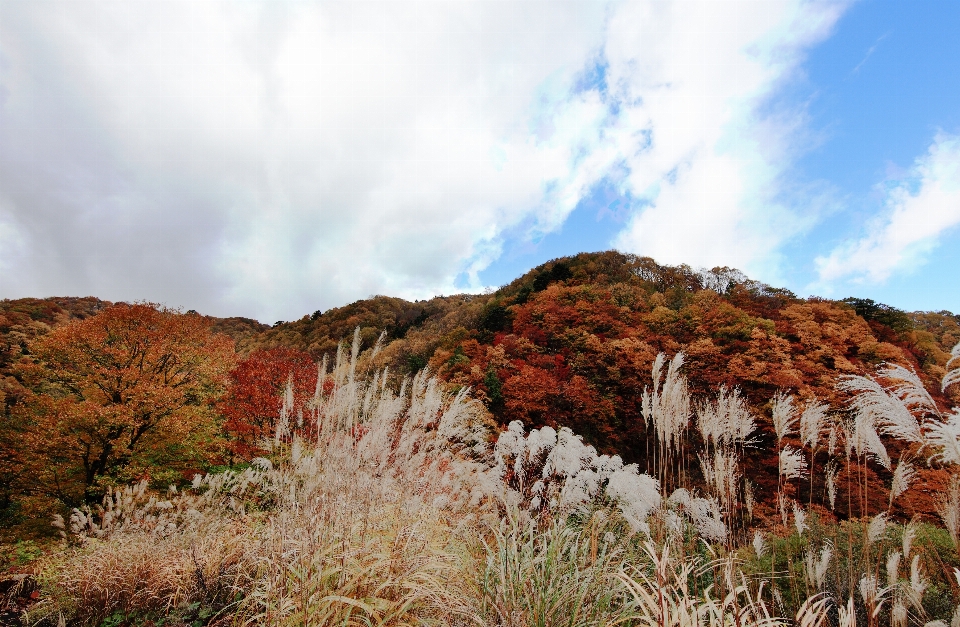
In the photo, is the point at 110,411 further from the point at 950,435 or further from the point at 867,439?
the point at 867,439

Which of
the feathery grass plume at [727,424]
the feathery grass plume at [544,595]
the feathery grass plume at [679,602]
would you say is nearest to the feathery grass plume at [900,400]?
the feathery grass plume at [679,602]

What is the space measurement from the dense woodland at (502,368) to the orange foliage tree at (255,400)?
5cm

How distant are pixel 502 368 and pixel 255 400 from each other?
27.8 ft

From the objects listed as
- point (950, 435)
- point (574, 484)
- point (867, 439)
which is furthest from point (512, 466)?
point (950, 435)

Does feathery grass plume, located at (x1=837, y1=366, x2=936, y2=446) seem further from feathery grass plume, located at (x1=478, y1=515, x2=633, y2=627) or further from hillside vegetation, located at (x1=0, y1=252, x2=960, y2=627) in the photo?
feathery grass plume, located at (x1=478, y1=515, x2=633, y2=627)

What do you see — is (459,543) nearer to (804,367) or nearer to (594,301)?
(804,367)

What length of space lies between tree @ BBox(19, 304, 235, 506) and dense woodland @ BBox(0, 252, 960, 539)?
0.12 ft

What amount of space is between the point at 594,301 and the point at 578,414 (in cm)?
829

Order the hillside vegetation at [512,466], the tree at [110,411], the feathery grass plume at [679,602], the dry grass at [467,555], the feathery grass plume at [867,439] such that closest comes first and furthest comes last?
1. the feathery grass plume at [679,602]
2. the dry grass at [467,555]
3. the hillside vegetation at [512,466]
4. the feathery grass plume at [867,439]
5. the tree at [110,411]

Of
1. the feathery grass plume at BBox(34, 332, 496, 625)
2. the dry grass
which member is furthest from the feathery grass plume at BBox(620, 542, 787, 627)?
the feathery grass plume at BBox(34, 332, 496, 625)

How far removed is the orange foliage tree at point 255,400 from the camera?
920 centimetres

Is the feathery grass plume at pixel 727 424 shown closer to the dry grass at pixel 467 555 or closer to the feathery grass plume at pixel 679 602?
the dry grass at pixel 467 555

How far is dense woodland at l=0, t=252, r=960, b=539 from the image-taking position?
9.30m

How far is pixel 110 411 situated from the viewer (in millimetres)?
8688
